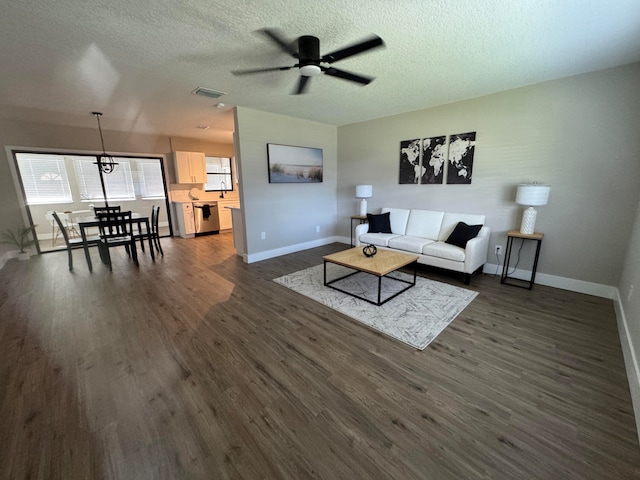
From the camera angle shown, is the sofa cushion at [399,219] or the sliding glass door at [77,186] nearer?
the sofa cushion at [399,219]

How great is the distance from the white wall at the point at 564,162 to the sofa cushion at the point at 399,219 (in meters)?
0.56

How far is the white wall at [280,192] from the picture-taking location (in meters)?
4.21

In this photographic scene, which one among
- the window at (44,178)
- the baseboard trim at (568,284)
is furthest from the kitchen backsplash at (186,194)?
the baseboard trim at (568,284)

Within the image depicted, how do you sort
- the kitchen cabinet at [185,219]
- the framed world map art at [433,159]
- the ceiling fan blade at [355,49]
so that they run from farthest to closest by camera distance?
the kitchen cabinet at [185,219] → the framed world map art at [433,159] → the ceiling fan blade at [355,49]

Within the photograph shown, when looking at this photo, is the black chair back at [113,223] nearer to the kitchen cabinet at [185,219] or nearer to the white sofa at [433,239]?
the kitchen cabinet at [185,219]

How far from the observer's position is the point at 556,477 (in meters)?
1.17

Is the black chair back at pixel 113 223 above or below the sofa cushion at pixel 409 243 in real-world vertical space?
above

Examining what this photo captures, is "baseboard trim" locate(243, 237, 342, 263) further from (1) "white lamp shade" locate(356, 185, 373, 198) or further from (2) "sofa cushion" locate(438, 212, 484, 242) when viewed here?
(2) "sofa cushion" locate(438, 212, 484, 242)

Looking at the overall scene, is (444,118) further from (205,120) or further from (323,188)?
(205,120)

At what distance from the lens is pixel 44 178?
21.4 feet

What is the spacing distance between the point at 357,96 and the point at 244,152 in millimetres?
1925

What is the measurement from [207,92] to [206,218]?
4099mm

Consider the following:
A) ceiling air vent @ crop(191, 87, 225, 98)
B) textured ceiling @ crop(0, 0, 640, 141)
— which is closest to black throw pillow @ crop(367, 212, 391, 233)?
textured ceiling @ crop(0, 0, 640, 141)

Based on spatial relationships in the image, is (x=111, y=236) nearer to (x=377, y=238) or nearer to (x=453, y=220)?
(x=377, y=238)
